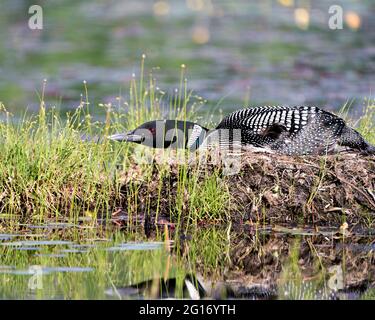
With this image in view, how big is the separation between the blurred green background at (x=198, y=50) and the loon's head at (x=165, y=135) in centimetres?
364

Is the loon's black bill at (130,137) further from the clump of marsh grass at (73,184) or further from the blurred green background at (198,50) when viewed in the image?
the blurred green background at (198,50)

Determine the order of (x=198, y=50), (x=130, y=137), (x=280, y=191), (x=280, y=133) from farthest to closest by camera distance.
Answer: (x=198, y=50), (x=280, y=133), (x=130, y=137), (x=280, y=191)

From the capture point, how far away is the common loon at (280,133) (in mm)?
7270

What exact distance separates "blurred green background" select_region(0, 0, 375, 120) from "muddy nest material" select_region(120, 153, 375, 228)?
14.1ft

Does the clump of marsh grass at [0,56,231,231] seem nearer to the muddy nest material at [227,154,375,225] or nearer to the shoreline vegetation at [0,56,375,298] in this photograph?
the shoreline vegetation at [0,56,375,298]

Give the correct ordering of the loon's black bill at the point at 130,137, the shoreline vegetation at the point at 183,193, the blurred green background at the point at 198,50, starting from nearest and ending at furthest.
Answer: the shoreline vegetation at the point at 183,193 < the loon's black bill at the point at 130,137 < the blurred green background at the point at 198,50

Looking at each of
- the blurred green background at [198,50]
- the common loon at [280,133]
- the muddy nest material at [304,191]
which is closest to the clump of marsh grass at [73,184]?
the muddy nest material at [304,191]

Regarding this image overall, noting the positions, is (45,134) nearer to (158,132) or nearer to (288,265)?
(158,132)

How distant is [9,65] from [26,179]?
7814mm

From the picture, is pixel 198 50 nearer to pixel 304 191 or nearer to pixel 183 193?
pixel 304 191

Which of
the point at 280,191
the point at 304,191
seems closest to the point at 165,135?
the point at 280,191

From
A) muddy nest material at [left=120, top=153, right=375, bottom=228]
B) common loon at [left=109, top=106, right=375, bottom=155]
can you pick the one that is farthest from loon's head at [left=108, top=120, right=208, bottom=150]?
muddy nest material at [left=120, top=153, right=375, bottom=228]

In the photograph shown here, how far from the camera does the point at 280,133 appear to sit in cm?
742

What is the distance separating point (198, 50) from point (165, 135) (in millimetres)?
7821
